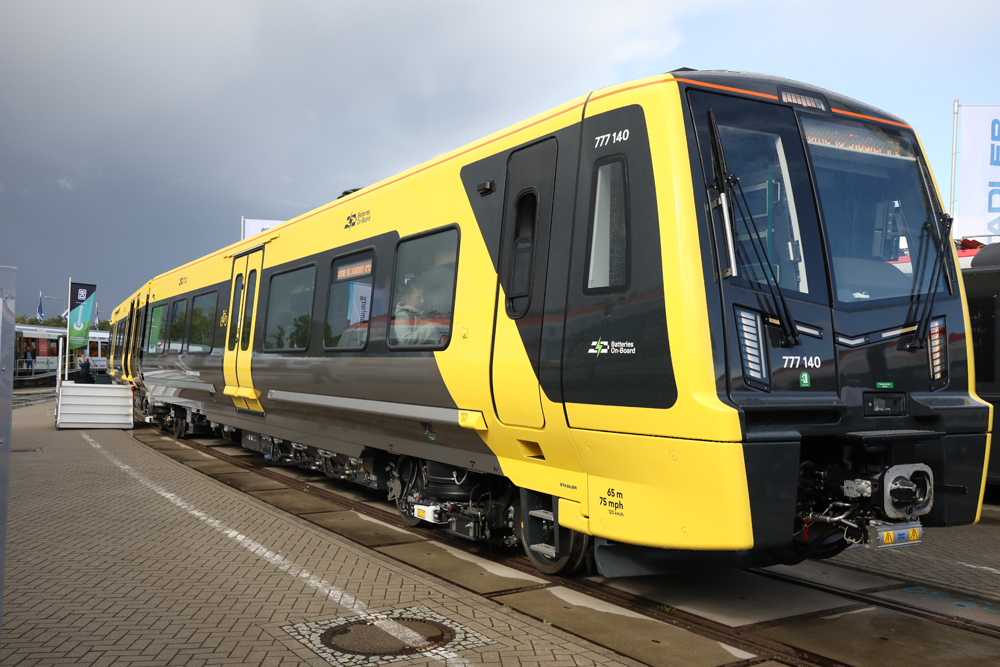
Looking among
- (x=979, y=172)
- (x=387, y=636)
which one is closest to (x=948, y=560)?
(x=387, y=636)

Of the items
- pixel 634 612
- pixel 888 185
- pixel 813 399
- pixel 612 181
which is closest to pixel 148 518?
pixel 634 612

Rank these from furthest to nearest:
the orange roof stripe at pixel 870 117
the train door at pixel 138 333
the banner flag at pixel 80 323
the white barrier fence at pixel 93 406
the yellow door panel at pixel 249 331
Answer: the banner flag at pixel 80 323 < the train door at pixel 138 333 < the white barrier fence at pixel 93 406 < the yellow door panel at pixel 249 331 < the orange roof stripe at pixel 870 117

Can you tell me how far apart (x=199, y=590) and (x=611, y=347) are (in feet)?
11.2

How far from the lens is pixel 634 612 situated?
5004 mm

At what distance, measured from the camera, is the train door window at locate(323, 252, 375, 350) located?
735cm

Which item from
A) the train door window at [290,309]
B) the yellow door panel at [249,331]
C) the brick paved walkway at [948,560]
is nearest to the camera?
the brick paved walkway at [948,560]

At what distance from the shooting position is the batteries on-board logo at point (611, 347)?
14.2ft

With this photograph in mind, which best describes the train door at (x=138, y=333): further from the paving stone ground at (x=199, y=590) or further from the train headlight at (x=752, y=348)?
the train headlight at (x=752, y=348)

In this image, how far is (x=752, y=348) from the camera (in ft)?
13.6

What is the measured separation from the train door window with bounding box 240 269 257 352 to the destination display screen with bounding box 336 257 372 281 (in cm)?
298

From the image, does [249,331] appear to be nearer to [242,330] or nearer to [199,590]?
[242,330]

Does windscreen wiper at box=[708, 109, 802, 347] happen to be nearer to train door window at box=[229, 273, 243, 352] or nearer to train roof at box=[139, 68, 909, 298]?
train roof at box=[139, 68, 909, 298]

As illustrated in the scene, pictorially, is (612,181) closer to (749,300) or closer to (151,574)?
(749,300)

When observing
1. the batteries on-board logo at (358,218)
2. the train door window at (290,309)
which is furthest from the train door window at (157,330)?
the batteries on-board logo at (358,218)
